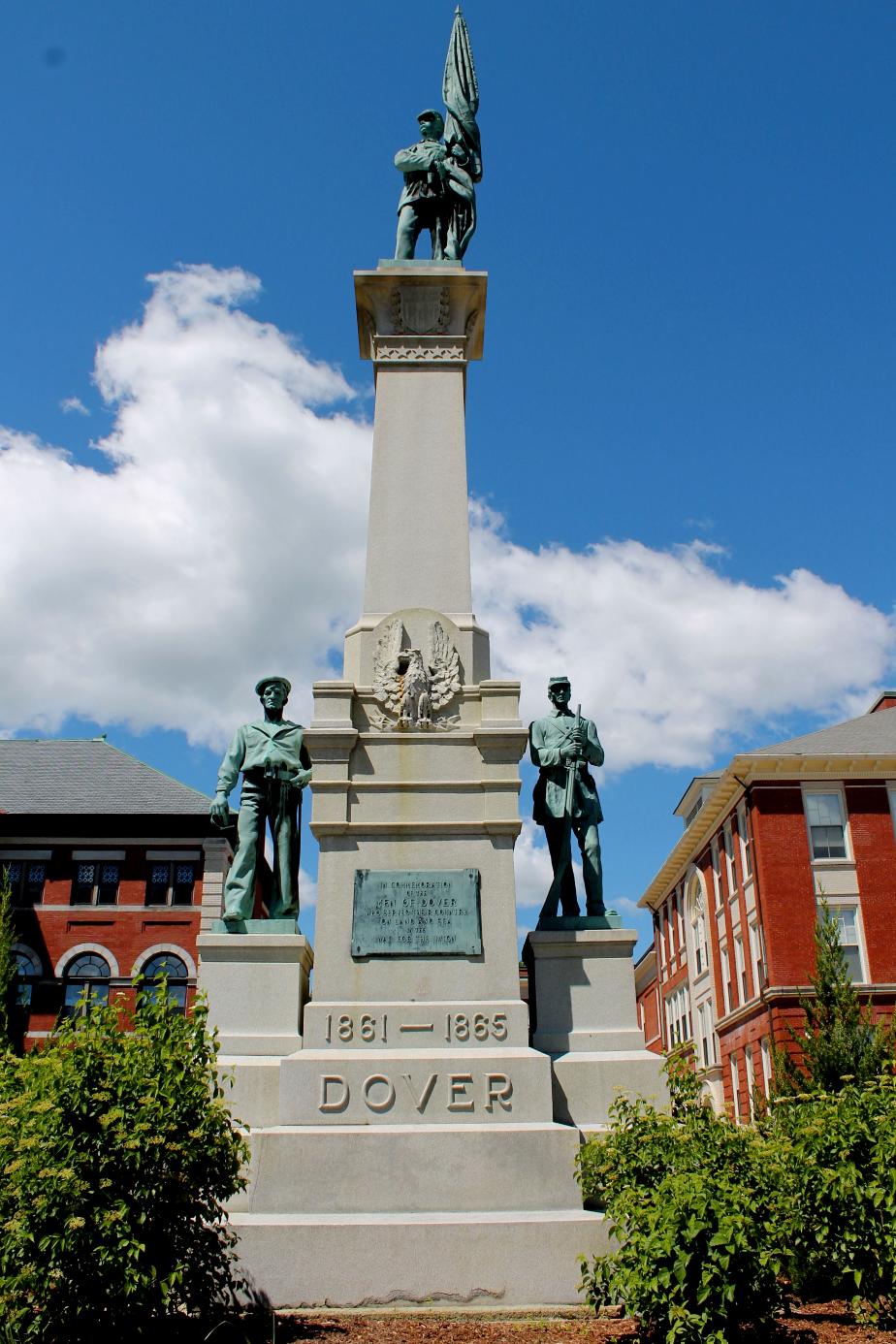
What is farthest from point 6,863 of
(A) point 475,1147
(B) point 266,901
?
(A) point 475,1147

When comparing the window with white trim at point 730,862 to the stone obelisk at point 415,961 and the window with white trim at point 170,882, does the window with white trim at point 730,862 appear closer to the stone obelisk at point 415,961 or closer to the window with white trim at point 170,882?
the window with white trim at point 170,882

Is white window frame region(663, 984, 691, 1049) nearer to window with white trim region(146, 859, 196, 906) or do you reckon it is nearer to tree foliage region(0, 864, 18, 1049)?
window with white trim region(146, 859, 196, 906)

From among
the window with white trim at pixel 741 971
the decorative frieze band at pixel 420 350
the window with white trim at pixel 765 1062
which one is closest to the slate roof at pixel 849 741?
the window with white trim at pixel 741 971

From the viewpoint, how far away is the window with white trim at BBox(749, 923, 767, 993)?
127 ft

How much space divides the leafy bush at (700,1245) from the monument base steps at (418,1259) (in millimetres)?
1469

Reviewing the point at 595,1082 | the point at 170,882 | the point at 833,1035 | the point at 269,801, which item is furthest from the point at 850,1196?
the point at 170,882

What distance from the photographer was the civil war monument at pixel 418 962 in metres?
8.57

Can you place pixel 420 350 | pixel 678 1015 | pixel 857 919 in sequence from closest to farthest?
pixel 420 350 < pixel 857 919 < pixel 678 1015

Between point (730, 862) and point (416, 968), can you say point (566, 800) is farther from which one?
point (730, 862)

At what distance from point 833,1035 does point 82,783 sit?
27.8 m

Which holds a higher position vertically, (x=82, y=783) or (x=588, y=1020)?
(x=82, y=783)

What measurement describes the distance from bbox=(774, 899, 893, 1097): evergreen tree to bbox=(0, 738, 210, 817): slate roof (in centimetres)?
2133

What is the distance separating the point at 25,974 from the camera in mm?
38281

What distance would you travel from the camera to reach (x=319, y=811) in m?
10.8
